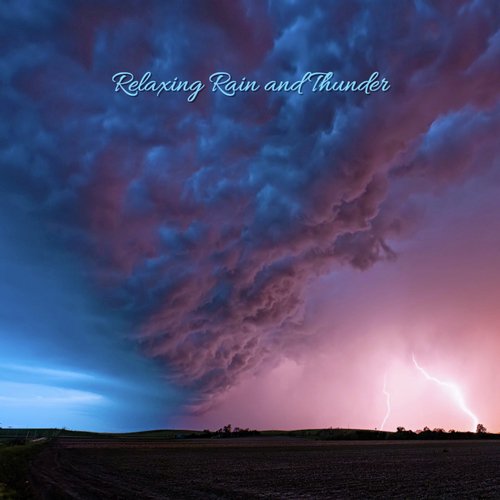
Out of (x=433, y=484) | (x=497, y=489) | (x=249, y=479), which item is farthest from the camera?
(x=249, y=479)

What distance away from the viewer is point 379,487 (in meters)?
32.5

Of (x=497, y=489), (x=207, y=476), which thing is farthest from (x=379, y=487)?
(x=207, y=476)

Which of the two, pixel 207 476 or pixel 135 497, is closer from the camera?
pixel 135 497

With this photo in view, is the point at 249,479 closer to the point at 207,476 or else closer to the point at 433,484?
the point at 207,476

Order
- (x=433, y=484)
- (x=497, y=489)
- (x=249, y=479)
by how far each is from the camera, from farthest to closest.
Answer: (x=249, y=479)
(x=433, y=484)
(x=497, y=489)

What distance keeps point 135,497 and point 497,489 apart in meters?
22.6

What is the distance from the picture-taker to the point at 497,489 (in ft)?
101


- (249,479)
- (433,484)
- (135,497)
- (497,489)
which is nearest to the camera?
(135,497)

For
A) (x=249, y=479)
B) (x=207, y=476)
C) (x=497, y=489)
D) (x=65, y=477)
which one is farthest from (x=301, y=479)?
(x=65, y=477)

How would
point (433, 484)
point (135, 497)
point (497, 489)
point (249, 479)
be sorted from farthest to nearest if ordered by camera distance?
point (249, 479)
point (433, 484)
point (497, 489)
point (135, 497)

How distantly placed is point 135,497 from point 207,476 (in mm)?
15298

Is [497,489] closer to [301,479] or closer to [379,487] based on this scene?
[379,487]

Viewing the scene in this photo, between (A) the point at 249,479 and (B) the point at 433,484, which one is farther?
(A) the point at 249,479

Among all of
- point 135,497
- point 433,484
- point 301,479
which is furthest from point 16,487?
point 433,484
